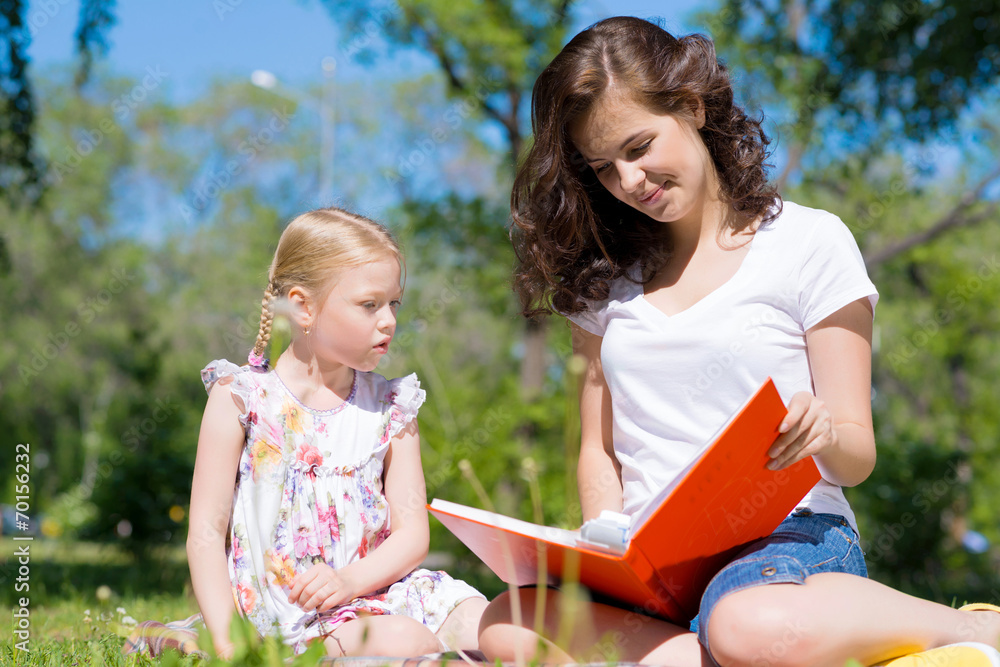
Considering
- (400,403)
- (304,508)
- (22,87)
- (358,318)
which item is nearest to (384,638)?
(304,508)

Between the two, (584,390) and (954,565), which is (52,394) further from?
(584,390)

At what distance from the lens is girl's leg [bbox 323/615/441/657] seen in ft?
6.54

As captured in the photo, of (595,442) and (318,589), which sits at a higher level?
(595,442)

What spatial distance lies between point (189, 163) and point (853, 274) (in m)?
23.7

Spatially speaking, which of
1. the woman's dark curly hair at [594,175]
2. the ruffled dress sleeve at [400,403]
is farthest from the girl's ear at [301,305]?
the woman's dark curly hair at [594,175]

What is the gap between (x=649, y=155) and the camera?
210cm

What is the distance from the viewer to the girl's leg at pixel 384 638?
199cm

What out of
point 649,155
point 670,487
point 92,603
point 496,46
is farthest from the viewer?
point 496,46

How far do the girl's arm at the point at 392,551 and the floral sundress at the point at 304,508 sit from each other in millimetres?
36

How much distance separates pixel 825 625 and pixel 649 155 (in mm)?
1127

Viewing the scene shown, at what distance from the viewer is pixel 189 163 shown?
76.7 ft

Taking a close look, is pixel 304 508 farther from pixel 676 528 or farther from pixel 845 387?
pixel 845 387

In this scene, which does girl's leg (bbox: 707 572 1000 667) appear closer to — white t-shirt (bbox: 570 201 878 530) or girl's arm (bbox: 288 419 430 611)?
white t-shirt (bbox: 570 201 878 530)

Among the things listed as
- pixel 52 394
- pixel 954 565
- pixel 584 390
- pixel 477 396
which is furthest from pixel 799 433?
pixel 52 394
